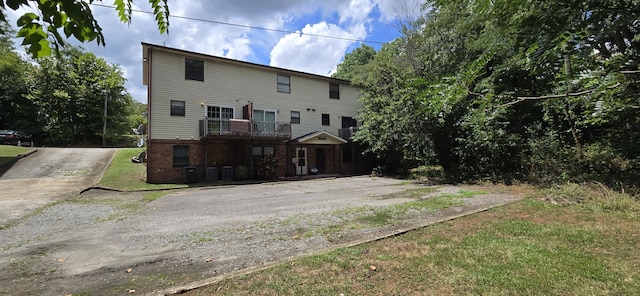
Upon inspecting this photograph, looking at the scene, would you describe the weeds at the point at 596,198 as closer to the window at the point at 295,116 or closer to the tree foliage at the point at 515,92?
the tree foliage at the point at 515,92

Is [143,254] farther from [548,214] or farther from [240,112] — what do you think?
[240,112]

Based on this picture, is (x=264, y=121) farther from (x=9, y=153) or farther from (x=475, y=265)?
(x=9, y=153)

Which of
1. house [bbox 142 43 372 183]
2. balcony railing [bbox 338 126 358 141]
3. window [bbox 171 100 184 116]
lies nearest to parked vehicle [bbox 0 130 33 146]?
house [bbox 142 43 372 183]

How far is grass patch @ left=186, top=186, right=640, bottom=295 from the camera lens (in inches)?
127

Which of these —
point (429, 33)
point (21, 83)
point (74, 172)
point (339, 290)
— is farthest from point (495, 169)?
point (21, 83)

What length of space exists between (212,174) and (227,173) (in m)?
0.88

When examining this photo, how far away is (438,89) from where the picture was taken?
8.75ft

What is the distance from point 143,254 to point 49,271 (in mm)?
1132

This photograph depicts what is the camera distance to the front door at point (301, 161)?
21.2m

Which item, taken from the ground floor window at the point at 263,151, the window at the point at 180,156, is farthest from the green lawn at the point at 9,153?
the ground floor window at the point at 263,151

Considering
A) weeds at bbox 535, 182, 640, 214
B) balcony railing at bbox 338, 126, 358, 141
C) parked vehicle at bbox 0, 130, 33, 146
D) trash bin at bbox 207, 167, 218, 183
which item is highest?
parked vehicle at bbox 0, 130, 33, 146

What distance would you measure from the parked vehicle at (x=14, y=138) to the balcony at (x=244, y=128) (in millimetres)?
23177

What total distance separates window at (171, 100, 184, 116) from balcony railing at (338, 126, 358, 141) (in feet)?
38.5

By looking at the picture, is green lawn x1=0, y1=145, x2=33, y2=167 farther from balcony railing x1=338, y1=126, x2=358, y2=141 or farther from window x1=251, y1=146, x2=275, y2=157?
balcony railing x1=338, y1=126, x2=358, y2=141
